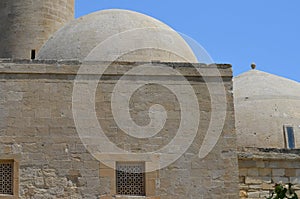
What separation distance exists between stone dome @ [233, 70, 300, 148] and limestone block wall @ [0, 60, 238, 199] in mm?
2446

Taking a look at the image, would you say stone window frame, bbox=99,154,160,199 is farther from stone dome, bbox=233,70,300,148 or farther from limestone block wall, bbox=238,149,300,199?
stone dome, bbox=233,70,300,148

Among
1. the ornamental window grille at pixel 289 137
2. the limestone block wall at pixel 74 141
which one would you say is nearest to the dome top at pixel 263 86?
the ornamental window grille at pixel 289 137

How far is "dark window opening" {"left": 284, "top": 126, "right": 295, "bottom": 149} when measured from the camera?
11.2 meters

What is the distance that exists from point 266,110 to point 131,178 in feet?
12.4

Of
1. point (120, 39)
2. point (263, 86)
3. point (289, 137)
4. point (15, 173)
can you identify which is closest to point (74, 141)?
point (15, 173)

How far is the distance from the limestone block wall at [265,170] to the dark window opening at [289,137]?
1.67m

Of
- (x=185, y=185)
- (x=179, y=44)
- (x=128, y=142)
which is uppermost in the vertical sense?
(x=179, y=44)

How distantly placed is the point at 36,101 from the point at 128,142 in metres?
1.33

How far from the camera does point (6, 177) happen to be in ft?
28.7

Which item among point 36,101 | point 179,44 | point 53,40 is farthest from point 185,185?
point 53,40

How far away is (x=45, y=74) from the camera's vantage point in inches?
353

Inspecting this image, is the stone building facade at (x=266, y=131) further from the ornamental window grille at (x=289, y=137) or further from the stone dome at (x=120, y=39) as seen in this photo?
the stone dome at (x=120, y=39)

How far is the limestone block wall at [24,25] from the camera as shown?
12742 millimetres

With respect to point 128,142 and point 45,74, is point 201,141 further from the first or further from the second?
point 45,74
